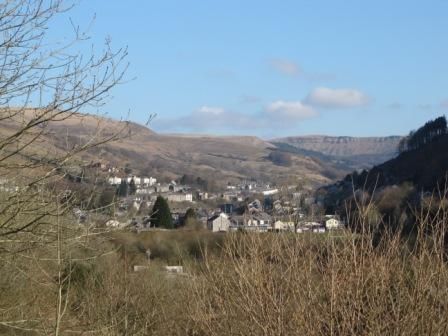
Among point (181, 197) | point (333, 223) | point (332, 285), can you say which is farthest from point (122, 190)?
point (181, 197)

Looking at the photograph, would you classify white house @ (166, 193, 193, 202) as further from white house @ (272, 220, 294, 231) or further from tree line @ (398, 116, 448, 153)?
white house @ (272, 220, 294, 231)

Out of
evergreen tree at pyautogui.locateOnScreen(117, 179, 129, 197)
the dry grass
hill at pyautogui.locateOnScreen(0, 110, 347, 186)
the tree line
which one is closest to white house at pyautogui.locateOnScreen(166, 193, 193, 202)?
hill at pyautogui.locateOnScreen(0, 110, 347, 186)

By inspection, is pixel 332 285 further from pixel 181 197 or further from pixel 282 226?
pixel 181 197

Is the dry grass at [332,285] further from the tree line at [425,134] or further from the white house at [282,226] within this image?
the tree line at [425,134]

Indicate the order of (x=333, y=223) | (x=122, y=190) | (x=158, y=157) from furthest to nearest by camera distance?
(x=158, y=157)
(x=122, y=190)
(x=333, y=223)

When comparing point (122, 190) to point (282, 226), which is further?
point (122, 190)

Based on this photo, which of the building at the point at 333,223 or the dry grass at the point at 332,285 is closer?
the dry grass at the point at 332,285

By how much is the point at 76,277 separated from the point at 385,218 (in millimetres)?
12466

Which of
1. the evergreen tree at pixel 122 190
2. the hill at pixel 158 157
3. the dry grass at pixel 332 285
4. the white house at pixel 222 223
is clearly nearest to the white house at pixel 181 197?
the hill at pixel 158 157

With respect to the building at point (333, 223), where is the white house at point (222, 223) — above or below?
below

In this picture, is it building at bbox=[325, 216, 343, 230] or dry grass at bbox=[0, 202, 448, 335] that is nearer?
dry grass at bbox=[0, 202, 448, 335]

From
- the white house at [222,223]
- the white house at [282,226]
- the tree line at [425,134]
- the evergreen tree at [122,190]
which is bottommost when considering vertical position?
the white house at [222,223]

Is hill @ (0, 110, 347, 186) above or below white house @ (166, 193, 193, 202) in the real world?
above

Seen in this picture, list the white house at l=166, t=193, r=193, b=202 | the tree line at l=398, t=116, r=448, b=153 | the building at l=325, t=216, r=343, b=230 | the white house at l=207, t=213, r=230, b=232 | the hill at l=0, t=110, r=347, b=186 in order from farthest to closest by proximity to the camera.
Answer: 1. the white house at l=166, t=193, r=193, b=202
2. the tree line at l=398, t=116, r=448, b=153
3. the white house at l=207, t=213, r=230, b=232
4. the hill at l=0, t=110, r=347, b=186
5. the building at l=325, t=216, r=343, b=230
